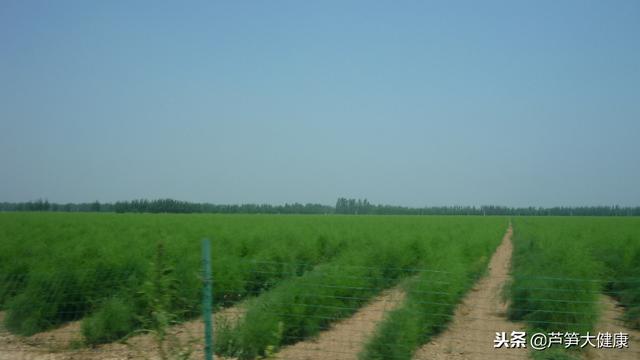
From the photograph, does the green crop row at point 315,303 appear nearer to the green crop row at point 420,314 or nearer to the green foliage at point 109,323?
the green crop row at point 420,314

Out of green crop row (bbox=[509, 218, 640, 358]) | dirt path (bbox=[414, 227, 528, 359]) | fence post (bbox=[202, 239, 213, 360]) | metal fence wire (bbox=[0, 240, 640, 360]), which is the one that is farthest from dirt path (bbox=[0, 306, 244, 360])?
green crop row (bbox=[509, 218, 640, 358])

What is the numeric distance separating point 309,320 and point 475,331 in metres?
2.68

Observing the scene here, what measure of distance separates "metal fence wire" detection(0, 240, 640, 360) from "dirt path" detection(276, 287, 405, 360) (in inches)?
0.7

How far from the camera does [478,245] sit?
16.9 metres

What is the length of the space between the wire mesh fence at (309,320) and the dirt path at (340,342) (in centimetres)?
3

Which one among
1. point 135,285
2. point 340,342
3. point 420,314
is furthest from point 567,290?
point 135,285

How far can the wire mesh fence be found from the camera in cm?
625

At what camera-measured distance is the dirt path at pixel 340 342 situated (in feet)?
21.6

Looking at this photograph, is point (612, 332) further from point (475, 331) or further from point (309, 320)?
point (309, 320)

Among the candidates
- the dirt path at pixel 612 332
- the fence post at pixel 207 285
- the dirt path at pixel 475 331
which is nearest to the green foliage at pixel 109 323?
the fence post at pixel 207 285

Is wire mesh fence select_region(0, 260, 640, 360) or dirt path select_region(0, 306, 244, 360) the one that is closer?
wire mesh fence select_region(0, 260, 640, 360)

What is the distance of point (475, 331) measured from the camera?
8.07 meters

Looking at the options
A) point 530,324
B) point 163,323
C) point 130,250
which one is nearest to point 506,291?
point 530,324

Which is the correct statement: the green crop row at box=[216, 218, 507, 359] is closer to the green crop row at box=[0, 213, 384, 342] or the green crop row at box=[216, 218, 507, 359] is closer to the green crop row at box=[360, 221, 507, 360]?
the green crop row at box=[360, 221, 507, 360]
